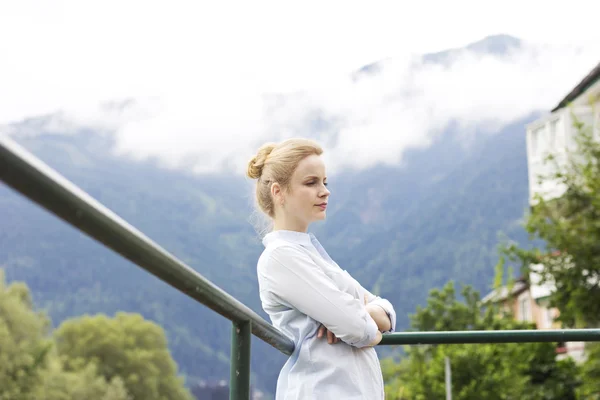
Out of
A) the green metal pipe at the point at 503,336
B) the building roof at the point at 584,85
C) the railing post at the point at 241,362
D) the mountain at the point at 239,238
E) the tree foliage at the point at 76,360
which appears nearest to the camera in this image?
the railing post at the point at 241,362

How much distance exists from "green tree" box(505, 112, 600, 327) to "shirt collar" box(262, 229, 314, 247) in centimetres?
1474

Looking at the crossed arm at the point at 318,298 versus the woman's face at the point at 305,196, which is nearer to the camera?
the crossed arm at the point at 318,298

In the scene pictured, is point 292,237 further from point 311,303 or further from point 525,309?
point 525,309

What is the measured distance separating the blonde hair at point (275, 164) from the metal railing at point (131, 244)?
0.43m

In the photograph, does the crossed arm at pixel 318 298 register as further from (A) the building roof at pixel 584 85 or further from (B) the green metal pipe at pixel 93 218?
(A) the building roof at pixel 584 85

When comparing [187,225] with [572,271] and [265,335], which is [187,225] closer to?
[572,271]

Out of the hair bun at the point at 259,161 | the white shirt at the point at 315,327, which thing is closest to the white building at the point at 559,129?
the hair bun at the point at 259,161

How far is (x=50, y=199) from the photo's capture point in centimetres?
99

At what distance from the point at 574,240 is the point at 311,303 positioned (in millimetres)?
15357

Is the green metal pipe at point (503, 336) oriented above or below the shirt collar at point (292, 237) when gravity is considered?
below

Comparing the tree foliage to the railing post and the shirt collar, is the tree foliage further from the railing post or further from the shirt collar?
the shirt collar

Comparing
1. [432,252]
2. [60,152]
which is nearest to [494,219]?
[432,252]

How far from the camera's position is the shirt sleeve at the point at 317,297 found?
2059 mm

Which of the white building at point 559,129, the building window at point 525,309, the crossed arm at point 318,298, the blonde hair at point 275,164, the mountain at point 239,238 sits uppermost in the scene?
the mountain at point 239,238
